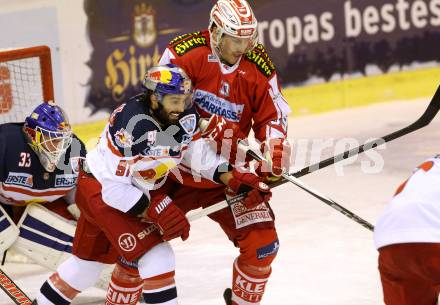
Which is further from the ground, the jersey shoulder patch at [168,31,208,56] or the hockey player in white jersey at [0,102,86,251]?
the jersey shoulder patch at [168,31,208,56]

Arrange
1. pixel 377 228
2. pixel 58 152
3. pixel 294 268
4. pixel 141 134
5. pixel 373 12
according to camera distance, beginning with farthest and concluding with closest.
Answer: pixel 373 12, pixel 294 268, pixel 58 152, pixel 141 134, pixel 377 228

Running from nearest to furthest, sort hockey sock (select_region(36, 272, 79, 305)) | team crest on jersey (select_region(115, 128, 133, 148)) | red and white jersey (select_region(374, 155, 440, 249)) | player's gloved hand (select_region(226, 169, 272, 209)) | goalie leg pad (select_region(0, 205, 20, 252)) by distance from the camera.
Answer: red and white jersey (select_region(374, 155, 440, 249)) < team crest on jersey (select_region(115, 128, 133, 148)) < player's gloved hand (select_region(226, 169, 272, 209)) < hockey sock (select_region(36, 272, 79, 305)) < goalie leg pad (select_region(0, 205, 20, 252))

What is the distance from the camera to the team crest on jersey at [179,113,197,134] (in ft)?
12.0

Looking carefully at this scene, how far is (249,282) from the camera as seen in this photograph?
151 inches

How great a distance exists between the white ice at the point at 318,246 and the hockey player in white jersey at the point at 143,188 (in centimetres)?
63

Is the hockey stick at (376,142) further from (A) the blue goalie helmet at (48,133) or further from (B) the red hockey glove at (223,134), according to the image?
(A) the blue goalie helmet at (48,133)

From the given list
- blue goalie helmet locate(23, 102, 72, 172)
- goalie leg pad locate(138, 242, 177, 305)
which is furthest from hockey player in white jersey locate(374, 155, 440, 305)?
blue goalie helmet locate(23, 102, 72, 172)

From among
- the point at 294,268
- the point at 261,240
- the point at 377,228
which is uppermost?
the point at 377,228

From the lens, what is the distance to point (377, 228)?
2812 mm

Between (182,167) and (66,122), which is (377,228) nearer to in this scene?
(182,167)

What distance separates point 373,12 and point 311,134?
103 cm

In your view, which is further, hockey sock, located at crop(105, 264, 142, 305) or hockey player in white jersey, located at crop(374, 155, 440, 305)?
hockey sock, located at crop(105, 264, 142, 305)

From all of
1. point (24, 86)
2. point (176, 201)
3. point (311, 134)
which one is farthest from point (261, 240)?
point (311, 134)

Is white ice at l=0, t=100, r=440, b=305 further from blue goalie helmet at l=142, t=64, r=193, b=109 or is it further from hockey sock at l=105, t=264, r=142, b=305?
blue goalie helmet at l=142, t=64, r=193, b=109
